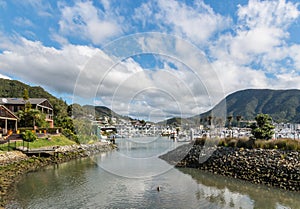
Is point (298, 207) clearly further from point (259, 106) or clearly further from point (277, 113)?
point (259, 106)

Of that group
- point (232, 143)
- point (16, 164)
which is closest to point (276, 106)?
point (232, 143)

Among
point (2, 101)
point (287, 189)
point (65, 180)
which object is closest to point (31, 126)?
point (2, 101)

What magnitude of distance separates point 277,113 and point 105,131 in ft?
396

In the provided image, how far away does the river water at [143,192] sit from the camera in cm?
1302

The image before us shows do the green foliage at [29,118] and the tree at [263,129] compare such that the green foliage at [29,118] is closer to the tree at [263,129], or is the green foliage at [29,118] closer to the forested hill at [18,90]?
the tree at [263,129]

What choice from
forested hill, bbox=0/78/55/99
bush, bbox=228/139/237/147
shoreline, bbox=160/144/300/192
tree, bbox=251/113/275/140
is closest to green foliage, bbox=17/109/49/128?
shoreline, bbox=160/144/300/192

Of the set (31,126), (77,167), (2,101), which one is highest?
(2,101)

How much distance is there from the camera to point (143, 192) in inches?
594

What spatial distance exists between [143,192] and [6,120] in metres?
23.5

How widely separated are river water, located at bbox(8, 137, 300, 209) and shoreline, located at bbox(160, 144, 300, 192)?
95 centimetres

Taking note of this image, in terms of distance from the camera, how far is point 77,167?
81.6 feet

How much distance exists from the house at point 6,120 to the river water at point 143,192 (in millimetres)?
11699

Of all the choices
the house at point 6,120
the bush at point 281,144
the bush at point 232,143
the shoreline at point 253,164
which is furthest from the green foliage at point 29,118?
A: the bush at point 281,144

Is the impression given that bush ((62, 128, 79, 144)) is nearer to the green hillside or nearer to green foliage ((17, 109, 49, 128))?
green foliage ((17, 109, 49, 128))
